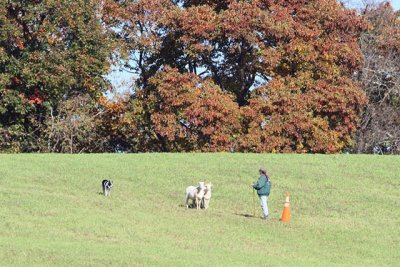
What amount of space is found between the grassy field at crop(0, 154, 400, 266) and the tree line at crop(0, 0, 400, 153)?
8.83 meters

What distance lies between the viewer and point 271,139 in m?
54.9

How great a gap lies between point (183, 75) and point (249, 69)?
14.5 ft

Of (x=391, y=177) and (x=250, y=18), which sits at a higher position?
(x=250, y=18)

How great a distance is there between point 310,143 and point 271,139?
2.54m

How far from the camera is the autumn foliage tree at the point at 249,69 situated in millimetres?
55375

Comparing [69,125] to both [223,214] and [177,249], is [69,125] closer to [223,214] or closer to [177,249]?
[223,214]

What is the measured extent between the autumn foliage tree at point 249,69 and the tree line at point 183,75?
0.23 feet

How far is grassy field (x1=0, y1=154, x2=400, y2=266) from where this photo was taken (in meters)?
25.4

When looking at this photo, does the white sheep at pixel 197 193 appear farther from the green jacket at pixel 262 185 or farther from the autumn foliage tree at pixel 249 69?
the autumn foliage tree at pixel 249 69

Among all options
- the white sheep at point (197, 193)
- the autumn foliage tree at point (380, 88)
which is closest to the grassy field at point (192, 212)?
the white sheep at point (197, 193)

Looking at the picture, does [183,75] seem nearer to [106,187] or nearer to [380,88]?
[380,88]

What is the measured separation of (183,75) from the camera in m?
56.3

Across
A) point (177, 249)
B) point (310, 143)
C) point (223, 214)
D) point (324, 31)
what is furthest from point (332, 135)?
point (177, 249)

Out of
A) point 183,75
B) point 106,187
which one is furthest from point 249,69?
point 106,187
